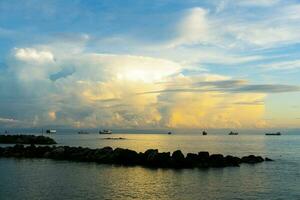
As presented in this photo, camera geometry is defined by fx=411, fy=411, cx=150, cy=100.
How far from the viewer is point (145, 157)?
A: 201 ft

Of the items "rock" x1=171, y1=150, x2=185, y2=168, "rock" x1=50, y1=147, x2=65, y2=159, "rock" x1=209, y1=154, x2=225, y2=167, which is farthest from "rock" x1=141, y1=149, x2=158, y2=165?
"rock" x1=50, y1=147, x2=65, y2=159

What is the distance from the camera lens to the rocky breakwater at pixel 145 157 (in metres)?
57.7

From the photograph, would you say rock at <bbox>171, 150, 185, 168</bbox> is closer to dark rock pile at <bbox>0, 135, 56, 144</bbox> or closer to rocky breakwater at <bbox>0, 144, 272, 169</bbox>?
rocky breakwater at <bbox>0, 144, 272, 169</bbox>

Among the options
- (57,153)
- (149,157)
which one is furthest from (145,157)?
(57,153)

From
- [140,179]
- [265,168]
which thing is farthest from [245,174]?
[140,179]

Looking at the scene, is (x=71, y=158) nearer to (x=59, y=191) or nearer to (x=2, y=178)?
(x=2, y=178)

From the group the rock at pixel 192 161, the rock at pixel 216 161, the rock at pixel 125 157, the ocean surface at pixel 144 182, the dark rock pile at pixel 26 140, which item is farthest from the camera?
the dark rock pile at pixel 26 140

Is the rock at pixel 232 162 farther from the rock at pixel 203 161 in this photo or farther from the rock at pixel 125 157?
the rock at pixel 125 157

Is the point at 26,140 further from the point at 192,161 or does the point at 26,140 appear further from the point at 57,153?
the point at 192,161

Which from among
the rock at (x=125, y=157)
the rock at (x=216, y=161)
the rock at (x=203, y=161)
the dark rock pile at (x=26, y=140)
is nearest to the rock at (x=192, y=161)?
the rock at (x=203, y=161)

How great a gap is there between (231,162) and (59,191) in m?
30.2

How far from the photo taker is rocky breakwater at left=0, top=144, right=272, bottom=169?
57.7 metres

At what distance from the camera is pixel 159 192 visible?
37.8 metres

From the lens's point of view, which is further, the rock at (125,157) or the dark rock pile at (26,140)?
the dark rock pile at (26,140)
